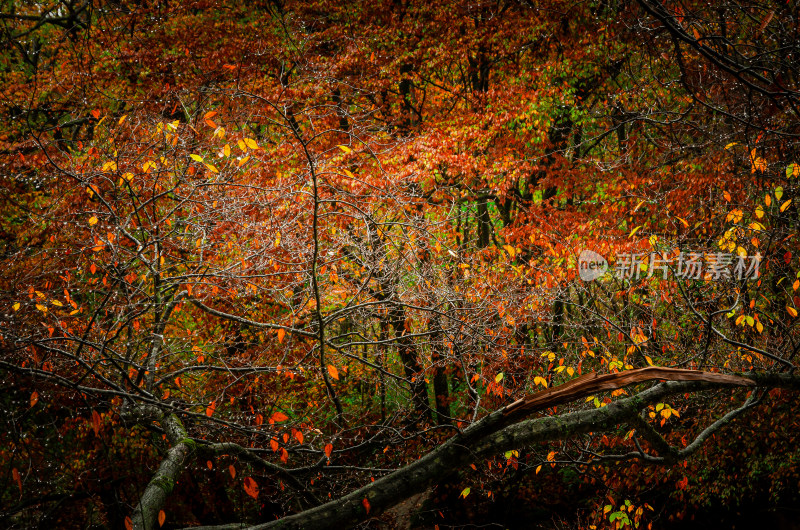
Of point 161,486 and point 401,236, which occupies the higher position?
point 161,486

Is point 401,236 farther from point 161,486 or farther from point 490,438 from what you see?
point 161,486

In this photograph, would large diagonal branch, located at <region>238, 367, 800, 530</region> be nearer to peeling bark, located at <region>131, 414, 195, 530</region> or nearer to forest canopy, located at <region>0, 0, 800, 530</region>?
peeling bark, located at <region>131, 414, 195, 530</region>

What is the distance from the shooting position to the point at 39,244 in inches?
391

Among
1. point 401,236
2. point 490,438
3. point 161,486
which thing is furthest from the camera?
point 401,236

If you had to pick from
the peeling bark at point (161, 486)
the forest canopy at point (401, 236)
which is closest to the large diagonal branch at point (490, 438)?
the peeling bark at point (161, 486)

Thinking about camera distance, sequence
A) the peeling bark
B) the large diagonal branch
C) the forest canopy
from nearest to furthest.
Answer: the large diagonal branch, the peeling bark, the forest canopy

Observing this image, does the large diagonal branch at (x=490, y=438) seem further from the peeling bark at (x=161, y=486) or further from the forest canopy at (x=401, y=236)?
the forest canopy at (x=401, y=236)

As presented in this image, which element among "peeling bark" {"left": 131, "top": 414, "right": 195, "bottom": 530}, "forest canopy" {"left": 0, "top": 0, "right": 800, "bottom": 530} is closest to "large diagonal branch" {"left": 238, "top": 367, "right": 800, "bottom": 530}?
"peeling bark" {"left": 131, "top": 414, "right": 195, "bottom": 530}

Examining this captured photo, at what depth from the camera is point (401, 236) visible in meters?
8.45

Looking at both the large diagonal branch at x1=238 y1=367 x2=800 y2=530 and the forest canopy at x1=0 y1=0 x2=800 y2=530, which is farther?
the forest canopy at x1=0 y1=0 x2=800 y2=530

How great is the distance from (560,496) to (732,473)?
389cm

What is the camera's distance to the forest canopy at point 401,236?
7777 mm

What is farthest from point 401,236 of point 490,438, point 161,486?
point 161,486

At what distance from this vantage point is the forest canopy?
7.78 meters
